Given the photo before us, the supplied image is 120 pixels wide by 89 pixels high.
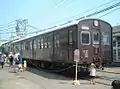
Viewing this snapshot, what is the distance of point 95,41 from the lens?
18250 millimetres

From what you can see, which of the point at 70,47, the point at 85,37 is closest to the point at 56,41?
the point at 70,47

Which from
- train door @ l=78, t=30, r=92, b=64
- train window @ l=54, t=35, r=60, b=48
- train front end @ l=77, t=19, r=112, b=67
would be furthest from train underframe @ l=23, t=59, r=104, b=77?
train window @ l=54, t=35, r=60, b=48

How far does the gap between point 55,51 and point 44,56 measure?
310 cm

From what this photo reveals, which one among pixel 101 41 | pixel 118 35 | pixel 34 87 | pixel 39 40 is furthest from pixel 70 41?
pixel 118 35

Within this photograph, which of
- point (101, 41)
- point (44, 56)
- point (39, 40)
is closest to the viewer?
point (101, 41)

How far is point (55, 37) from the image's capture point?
67.6ft

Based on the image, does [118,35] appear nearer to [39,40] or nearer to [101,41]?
[39,40]

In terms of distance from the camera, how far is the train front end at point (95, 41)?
1741 cm

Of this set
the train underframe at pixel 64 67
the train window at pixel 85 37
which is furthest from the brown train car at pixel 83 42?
the train underframe at pixel 64 67

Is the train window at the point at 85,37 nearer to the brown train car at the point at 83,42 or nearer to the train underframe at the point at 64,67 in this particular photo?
the brown train car at the point at 83,42

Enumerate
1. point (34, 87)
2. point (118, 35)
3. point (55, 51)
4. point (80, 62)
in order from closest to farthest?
point (34, 87) → point (80, 62) → point (55, 51) → point (118, 35)

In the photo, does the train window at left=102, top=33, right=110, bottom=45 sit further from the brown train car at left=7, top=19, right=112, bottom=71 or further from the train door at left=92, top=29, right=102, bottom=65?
the train door at left=92, top=29, right=102, bottom=65

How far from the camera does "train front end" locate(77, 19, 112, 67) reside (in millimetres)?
17406

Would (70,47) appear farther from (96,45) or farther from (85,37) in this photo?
(96,45)
